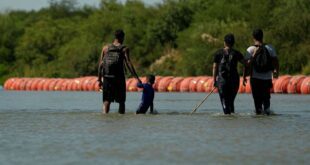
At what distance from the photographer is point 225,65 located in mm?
17734

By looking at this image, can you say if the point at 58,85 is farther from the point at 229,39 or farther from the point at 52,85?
the point at 229,39

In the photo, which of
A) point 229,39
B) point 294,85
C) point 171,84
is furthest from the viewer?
point 171,84

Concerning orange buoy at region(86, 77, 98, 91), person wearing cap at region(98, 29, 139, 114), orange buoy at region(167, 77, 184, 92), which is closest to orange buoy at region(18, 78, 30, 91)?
orange buoy at region(86, 77, 98, 91)

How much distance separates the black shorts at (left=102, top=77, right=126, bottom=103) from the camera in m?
18.2

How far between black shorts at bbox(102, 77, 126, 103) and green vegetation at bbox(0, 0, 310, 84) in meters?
41.3

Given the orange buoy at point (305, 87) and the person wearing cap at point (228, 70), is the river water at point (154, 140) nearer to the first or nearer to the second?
the person wearing cap at point (228, 70)

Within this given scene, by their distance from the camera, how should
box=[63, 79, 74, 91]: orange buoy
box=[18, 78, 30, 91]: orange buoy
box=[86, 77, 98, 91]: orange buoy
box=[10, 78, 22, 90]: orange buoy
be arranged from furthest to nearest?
1. box=[10, 78, 22, 90]: orange buoy
2. box=[18, 78, 30, 91]: orange buoy
3. box=[63, 79, 74, 91]: orange buoy
4. box=[86, 77, 98, 91]: orange buoy

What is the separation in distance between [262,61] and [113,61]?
268 cm

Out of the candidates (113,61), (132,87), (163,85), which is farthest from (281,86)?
(113,61)

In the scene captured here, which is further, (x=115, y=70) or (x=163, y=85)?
(x=163, y=85)

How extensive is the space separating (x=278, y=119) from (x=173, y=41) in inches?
3049

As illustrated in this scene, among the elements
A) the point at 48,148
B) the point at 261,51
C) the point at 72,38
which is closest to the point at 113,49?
the point at 261,51

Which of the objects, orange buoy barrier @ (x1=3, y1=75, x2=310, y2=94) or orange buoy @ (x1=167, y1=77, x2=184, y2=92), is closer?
orange buoy barrier @ (x1=3, y1=75, x2=310, y2=94)

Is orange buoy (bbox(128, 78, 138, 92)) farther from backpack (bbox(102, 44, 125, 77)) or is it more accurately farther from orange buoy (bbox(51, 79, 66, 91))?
backpack (bbox(102, 44, 125, 77))
